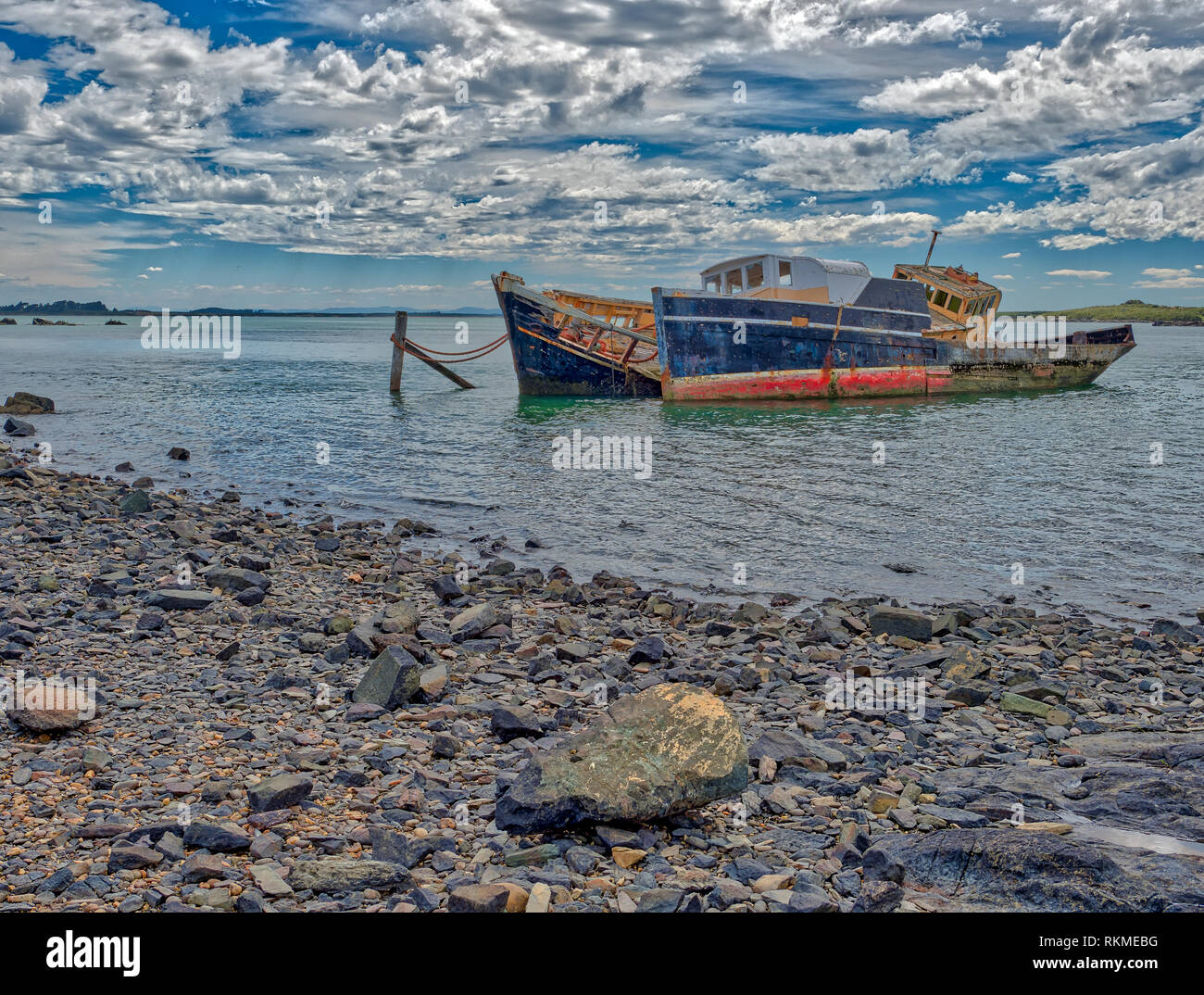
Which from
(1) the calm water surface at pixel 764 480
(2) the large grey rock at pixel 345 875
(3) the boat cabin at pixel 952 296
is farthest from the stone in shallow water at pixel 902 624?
(3) the boat cabin at pixel 952 296

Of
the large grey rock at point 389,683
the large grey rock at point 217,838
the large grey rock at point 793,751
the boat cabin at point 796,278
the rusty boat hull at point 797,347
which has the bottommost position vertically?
the large grey rock at point 793,751

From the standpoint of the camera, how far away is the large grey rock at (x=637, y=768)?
4402 millimetres

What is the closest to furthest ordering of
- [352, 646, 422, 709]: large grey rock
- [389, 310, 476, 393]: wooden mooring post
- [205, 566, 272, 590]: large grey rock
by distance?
[352, 646, 422, 709]: large grey rock, [205, 566, 272, 590]: large grey rock, [389, 310, 476, 393]: wooden mooring post

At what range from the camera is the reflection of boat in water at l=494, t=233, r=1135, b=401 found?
1316 inches

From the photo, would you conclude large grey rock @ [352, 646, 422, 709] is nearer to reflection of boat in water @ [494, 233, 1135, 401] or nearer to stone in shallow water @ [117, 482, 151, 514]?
stone in shallow water @ [117, 482, 151, 514]

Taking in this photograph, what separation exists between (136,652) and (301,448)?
17.9 metres

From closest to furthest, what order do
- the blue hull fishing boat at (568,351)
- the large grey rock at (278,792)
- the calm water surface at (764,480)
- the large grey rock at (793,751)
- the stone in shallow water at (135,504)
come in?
the large grey rock at (278,792)
the large grey rock at (793,751)
the calm water surface at (764,480)
the stone in shallow water at (135,504)
the blue hull fishing boat at (568,351)

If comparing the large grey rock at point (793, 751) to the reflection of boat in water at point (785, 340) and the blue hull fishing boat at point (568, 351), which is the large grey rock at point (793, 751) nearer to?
the reflection of boat in water at point (785, 340)

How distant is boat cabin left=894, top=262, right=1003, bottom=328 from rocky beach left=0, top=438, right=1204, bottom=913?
3348 centimetres

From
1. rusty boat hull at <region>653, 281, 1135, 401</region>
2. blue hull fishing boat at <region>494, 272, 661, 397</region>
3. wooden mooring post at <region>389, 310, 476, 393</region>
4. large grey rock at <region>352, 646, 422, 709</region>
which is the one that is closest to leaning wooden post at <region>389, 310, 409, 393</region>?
wooden mooring post at <region>389, 310, 476, 393</region>

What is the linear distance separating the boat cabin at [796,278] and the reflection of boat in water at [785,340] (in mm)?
43

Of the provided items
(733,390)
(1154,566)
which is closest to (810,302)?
(733,390)

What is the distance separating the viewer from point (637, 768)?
457 centimetres
